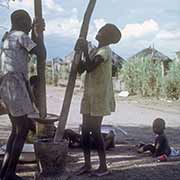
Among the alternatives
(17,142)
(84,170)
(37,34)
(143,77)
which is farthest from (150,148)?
(143,77)

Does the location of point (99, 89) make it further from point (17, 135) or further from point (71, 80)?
point (17, 135)

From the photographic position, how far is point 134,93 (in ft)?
69.2

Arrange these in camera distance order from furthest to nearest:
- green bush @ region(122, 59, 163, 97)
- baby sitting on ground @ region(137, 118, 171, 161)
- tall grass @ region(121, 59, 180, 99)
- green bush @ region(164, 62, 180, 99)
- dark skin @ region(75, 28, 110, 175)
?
green bush @ region(122, 59, 163, 97), tall grass @ region(121, 59, 180, 99), green bush @ region(164, 62, 180, 99), baby sitting on ground @ region(137, 118, 171, 161), dark skin @ region(75, 28, 110, 175)

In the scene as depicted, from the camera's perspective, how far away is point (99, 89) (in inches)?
195

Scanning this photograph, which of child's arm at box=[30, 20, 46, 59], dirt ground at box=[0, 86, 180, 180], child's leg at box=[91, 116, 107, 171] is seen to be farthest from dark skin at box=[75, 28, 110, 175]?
child's arm at box=[30, 20, 46, 59]

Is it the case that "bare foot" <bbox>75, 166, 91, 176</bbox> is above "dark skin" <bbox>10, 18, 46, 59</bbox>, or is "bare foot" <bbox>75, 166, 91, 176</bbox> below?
below

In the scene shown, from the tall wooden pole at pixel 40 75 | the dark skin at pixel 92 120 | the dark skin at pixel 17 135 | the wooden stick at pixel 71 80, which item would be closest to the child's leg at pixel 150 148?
the dark skin at pixel 92 120

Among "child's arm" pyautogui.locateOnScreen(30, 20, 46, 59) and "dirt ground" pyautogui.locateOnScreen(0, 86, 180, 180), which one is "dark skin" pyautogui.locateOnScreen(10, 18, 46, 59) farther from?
"dirt ground" pyautogui.locateOnScreen(0, 86, 180, 180)

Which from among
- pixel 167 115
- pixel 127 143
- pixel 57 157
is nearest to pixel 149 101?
pixel 167 115

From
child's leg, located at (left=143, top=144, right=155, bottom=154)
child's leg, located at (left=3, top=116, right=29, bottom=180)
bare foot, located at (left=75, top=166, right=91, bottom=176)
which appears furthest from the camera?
child's leg, located at (left=143, top=144, right=155, bottom=154)

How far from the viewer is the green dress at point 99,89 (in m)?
4.91

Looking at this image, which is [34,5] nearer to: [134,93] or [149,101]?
[149,101]

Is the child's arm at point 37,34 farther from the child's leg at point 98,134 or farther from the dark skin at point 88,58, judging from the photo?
the child's leg at point 98,134

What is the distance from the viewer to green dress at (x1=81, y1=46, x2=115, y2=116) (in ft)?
16.1
